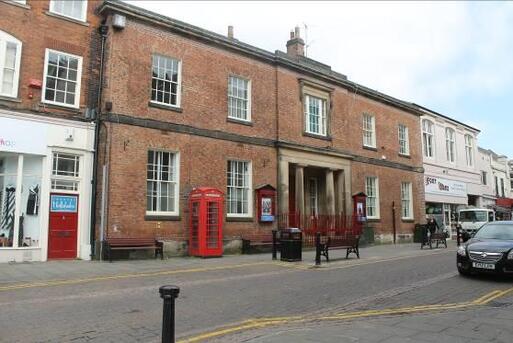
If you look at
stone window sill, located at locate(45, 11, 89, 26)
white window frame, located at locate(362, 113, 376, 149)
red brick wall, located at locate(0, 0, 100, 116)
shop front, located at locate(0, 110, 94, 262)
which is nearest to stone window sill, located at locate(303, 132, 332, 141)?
white window frame, located at locate(362, 113, 376, 149)

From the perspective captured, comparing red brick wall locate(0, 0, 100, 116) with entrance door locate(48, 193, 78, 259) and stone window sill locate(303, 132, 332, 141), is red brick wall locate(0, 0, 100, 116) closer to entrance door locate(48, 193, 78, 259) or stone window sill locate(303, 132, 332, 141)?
entrance door locate(48, 193, 78, 259)

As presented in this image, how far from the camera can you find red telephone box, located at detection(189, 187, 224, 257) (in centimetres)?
1697

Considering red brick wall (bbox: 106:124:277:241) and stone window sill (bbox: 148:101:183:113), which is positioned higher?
stone window sill (bbox: 148:101:183:113)

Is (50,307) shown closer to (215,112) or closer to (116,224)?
(116,224)

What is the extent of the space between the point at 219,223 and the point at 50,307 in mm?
9431

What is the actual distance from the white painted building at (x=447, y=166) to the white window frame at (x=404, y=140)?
106 inches

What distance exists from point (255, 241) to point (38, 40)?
1101 cm

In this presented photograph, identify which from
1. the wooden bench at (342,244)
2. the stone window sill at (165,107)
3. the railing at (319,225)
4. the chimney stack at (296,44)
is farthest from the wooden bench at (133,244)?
the chimney stack at (296,44)

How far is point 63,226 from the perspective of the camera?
15594 millimetres

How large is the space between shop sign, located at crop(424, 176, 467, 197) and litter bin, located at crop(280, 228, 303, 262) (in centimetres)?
1861

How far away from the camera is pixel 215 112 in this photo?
63.7 ft

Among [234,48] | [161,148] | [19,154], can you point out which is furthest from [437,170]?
[19,154]

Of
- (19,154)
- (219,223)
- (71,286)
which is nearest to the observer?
(71,286)

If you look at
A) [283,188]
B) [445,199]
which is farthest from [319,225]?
[445,199]
